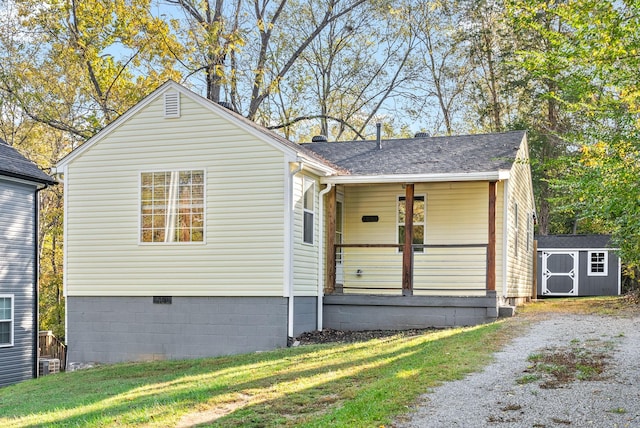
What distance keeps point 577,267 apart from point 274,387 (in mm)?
20495

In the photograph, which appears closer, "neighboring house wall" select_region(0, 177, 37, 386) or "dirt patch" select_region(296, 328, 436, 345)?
"dirt patch" select_region(296, 328, 436, 345)

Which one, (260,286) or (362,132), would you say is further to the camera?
(362,132)

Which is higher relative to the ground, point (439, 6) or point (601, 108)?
point (439, 6)

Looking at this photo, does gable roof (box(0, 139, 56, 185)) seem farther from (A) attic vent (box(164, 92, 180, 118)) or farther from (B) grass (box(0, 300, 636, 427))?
(B) grass (box(0, 300, 636, 427))

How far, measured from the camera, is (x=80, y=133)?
22234 mm

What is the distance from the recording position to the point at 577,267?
26.7m

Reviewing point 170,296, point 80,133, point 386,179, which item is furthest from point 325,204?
point 80,133

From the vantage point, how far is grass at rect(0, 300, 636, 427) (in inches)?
294

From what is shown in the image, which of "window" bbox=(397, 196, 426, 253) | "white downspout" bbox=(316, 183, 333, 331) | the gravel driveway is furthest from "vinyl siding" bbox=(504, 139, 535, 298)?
the gravel driveway

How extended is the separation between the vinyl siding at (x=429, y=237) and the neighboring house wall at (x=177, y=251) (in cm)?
304

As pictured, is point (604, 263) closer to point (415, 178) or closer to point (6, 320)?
point (415, 178)

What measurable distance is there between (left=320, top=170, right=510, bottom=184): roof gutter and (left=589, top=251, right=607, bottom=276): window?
13.8 m

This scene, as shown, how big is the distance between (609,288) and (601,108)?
795 inches

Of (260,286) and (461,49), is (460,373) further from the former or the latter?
(461,49)
